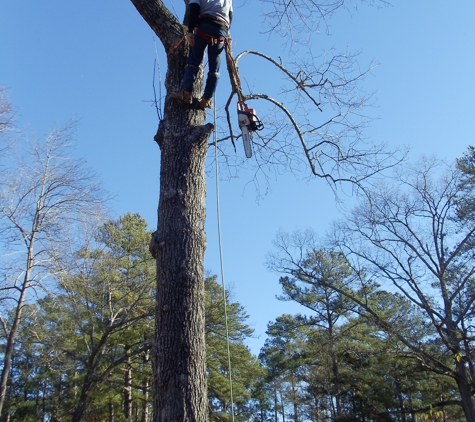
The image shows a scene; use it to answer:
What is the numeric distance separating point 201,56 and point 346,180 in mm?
2159

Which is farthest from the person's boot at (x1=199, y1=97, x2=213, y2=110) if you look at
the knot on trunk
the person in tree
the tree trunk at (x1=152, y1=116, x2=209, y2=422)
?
the knot on trunk

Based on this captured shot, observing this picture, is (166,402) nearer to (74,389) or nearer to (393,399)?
(74,389)

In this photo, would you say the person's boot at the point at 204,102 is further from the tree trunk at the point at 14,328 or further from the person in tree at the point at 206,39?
the tree trunk at the point at 14,328

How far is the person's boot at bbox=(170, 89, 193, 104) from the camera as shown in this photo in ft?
11.6

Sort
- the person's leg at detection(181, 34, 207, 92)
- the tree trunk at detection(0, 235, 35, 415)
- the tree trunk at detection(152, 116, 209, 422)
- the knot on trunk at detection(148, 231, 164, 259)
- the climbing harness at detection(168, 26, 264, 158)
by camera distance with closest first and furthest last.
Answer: the tree trunk at detection(152, 116, 209, 422) < the knot on trunk at detection(148, 231, 164, 259) < the person's leg at detection(181, 34, 207, 92) < the climbing harness at detection(168, 26, 264, 158) < the tree trunk at detection(0, 235, 35, 415)

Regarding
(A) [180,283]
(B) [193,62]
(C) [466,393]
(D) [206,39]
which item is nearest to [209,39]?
(D) [206,39]

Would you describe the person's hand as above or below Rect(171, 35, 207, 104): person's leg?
above

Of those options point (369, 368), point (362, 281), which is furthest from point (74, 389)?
point (369, 368)

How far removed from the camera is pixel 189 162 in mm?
3375

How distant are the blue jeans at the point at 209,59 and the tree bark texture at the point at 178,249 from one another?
0.36 ft

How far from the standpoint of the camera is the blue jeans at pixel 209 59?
357 centimetres

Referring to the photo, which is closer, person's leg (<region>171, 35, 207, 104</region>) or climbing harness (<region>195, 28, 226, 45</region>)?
person's leg (<region>171, 35, 207, 104</region>)

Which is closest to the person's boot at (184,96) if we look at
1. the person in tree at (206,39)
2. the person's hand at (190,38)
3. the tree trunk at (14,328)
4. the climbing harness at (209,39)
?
the person in tree at (206,39)

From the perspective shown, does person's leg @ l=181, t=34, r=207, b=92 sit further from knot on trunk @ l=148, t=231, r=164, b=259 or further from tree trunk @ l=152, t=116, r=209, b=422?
knot on trunk @ l=148, t=231, r=164, b=259
